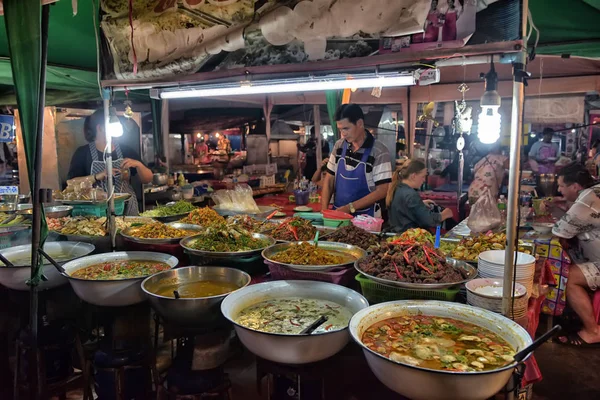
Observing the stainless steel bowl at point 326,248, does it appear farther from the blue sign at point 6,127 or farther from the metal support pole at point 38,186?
the blue sign at point 6,127

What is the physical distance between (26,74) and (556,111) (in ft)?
Answer: 28.3

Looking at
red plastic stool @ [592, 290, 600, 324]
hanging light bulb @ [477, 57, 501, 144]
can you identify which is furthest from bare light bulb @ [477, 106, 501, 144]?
red plastic stool @ [592, 290, 600, 324]

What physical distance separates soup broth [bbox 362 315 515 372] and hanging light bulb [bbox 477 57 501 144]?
3.08 feet

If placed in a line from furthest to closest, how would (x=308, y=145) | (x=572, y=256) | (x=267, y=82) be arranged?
1. (x=308, y=145)
2. (x=572, y=256)
3. (x=267, y=82)

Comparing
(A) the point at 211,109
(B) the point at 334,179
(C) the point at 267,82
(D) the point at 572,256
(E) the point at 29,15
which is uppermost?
(A) the point at 211,109

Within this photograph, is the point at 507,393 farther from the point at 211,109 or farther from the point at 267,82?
the point at 211,109

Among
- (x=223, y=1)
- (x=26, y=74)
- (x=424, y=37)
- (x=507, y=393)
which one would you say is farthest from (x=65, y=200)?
(x=507, y=393)

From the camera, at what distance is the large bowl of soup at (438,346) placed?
1370 millimetres

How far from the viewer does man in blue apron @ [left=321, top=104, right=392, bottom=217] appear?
4492 mm

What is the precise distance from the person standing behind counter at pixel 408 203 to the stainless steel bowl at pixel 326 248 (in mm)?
1800

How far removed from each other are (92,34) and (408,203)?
4028 mm

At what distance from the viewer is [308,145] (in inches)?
470

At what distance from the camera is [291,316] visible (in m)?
2.08

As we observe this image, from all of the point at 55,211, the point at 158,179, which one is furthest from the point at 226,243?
the point at 158,179
